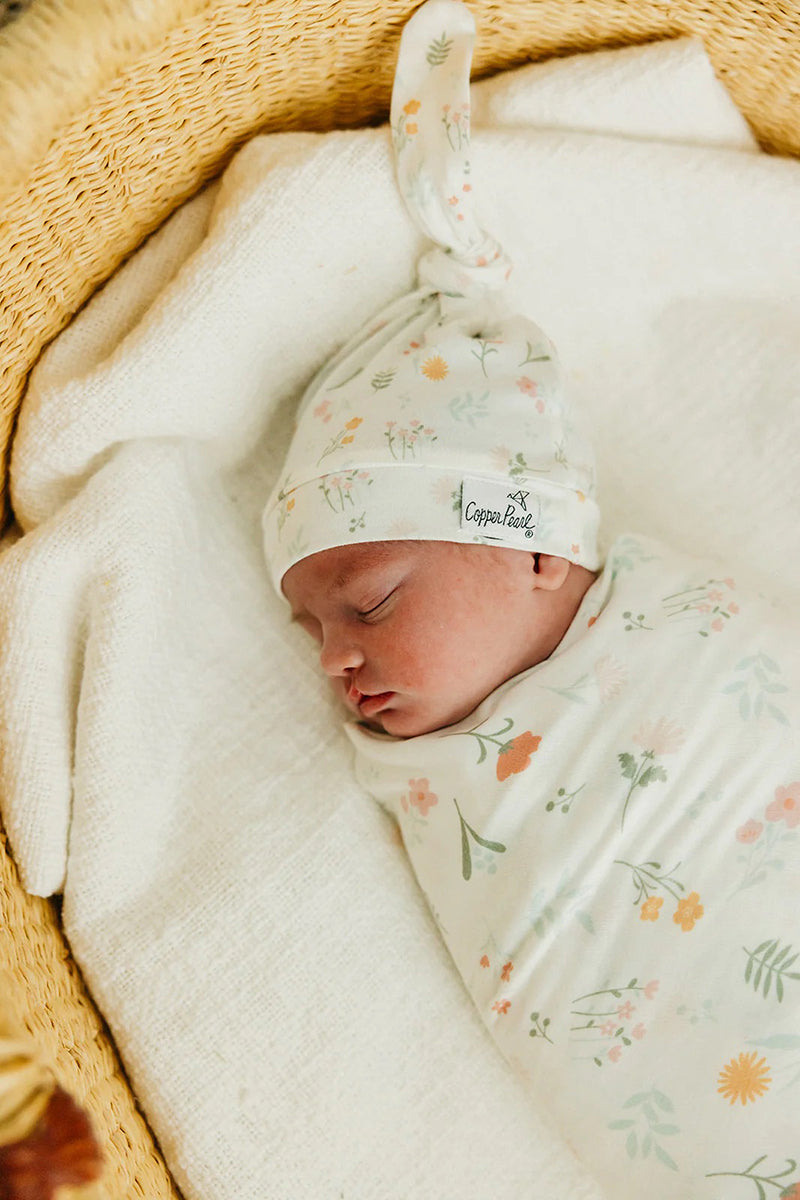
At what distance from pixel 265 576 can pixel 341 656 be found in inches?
10.1

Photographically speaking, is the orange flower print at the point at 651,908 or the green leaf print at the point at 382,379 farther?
the green leaf print at the point at 382,379

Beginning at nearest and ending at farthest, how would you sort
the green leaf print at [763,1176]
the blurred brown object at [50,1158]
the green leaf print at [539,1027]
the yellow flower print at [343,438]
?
the blurred brown object at [50,1158], the green leaf print at [763,1176], the green leaf print at [539,1027], the yellow flower print at [343,438]

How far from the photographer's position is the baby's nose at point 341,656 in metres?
1.05

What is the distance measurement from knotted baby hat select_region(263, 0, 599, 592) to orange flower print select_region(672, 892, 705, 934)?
38 cm

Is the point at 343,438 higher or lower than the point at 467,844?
higher

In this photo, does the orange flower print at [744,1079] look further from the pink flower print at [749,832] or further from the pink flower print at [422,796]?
the pink flower print at [422,796]

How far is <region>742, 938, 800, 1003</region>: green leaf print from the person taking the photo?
0.90 m

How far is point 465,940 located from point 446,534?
434mm

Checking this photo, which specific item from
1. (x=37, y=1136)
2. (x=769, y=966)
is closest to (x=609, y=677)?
(x=769, y=966)

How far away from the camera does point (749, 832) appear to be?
957mm

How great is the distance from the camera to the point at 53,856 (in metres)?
1.05

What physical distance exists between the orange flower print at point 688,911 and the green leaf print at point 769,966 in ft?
0.18

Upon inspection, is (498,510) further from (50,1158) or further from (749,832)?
(50,1158)

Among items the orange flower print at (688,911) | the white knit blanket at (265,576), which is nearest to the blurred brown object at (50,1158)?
the white knit blanket at (265,576)
